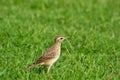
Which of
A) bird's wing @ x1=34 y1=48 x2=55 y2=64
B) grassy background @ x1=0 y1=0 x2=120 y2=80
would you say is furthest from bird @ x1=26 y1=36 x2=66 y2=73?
grassy background @ x1=0 y1=0 x2=120 y2=80

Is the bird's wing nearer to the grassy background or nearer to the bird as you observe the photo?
the bird

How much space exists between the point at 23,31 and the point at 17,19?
166 centimetres

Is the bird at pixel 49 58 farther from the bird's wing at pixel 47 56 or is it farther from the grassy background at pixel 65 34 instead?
the grassy background at pixel 65 34

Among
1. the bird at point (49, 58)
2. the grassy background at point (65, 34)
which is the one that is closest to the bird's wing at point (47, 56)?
the bird at point (49, 58)

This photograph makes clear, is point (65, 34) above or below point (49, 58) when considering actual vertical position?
below

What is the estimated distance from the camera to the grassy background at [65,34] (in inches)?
412

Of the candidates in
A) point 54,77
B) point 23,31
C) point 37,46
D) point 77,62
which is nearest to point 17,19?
point 23,31

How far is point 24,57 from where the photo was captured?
11336mm

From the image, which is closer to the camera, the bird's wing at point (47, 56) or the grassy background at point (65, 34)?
the bird's wing at point (47, 56)

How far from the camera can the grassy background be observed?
10461 mm

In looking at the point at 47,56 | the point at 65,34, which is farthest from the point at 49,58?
the point at 65,34

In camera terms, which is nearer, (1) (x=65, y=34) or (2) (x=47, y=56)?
(2) (x=47, y=56)

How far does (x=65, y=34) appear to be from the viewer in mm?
13500

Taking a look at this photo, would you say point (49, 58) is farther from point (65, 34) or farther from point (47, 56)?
point (65, 34)
